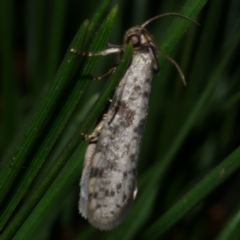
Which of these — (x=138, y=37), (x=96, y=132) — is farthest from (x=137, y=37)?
(x=96, y=132)

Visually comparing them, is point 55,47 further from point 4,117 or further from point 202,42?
point 202,42

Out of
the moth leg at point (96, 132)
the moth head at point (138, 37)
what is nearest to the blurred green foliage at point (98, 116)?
the moth leg at point (96, 132)

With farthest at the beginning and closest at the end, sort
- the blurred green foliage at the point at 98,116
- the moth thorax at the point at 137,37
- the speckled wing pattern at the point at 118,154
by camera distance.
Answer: the moth thorax at the point at 137,37 → the speckled wing pattern at the point at 118,154 → the blurred green foliage at the point at 98,116

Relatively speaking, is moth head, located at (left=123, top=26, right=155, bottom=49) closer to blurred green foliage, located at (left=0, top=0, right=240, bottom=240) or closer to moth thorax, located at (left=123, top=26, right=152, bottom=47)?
moth thorax, located at (left=123, top=26, right=152, bottom=47)

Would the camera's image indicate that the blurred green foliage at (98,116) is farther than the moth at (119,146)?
No

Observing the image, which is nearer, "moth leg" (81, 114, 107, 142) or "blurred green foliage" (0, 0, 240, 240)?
"blurred green foliage" (0, 0, 240, 240)

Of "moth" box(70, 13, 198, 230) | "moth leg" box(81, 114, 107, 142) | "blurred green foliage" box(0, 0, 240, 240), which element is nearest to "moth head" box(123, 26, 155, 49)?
"moth" box(70, 13, 198, 230)

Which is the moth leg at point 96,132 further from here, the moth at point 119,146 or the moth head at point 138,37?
the moth head at point 138,37

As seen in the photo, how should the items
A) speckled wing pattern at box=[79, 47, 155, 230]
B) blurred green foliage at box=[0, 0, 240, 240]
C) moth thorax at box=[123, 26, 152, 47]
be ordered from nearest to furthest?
blurred green foliage at box=[0, 0, 240, 240]
speckled wing pattern at box=[79, 47, 155, 230]
moth thorax at box=[123, 26, 152, 47]
